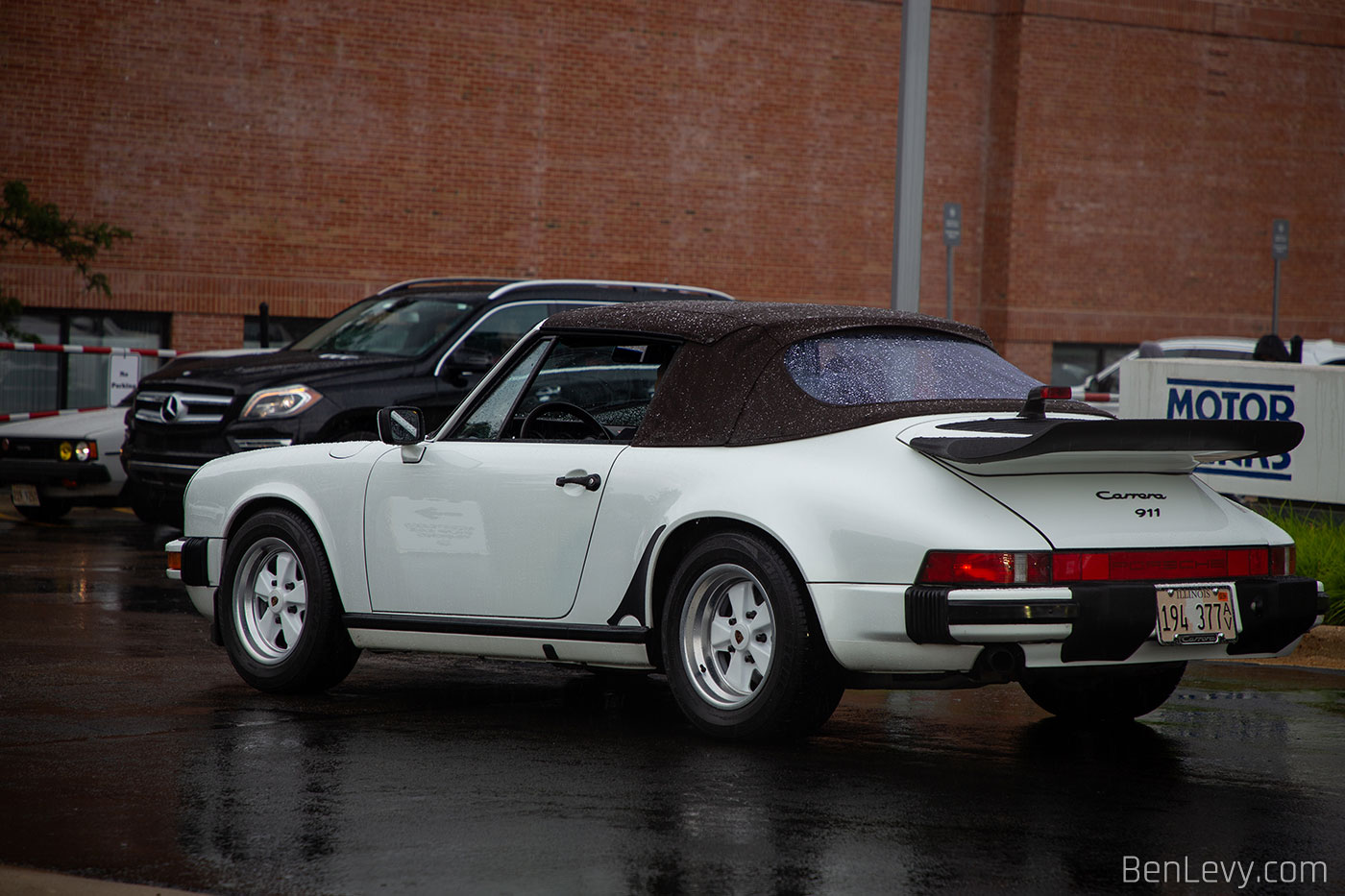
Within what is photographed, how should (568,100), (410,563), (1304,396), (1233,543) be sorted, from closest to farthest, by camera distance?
(1233,543) < (410,563) < (1304,396) < (568,100)

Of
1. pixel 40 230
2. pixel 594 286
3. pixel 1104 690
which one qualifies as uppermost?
pixel 40 230

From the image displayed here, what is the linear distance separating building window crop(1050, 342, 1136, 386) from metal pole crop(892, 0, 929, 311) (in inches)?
643

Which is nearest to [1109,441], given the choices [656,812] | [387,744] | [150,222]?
→ [656,812]

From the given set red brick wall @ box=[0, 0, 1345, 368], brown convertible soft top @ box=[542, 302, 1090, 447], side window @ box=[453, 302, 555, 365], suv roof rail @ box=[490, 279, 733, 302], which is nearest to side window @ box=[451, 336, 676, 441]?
brown convertible soft top @ box=[542, 302, 1090, 447]

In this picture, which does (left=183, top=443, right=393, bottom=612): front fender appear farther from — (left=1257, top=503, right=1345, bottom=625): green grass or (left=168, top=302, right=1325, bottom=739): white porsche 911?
(left=1257, top=503, right=1345, bottom=625): green grass

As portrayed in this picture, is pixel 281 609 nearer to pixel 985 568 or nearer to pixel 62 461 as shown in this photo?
pixel 985 568

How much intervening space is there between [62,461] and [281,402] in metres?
3.51

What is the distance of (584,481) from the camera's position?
6.61 meters

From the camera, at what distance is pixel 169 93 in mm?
23516

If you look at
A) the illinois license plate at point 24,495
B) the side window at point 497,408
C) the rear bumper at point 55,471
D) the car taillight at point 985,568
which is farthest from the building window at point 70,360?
the car taillight at point 985,568

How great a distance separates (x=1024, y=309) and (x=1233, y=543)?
74.9 feet

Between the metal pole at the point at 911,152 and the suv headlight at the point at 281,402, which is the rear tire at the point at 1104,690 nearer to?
the metal pole at the point at 911,152

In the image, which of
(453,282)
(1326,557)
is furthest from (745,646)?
(453,282)

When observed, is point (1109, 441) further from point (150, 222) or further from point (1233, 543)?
point (150, 222)
